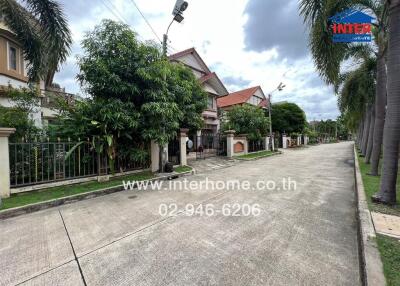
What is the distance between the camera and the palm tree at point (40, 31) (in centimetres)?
662

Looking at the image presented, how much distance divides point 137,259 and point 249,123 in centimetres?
1639

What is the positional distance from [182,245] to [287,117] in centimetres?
3071

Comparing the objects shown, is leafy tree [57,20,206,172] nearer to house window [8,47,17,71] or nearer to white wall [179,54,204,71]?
house window [8,47,17,71]

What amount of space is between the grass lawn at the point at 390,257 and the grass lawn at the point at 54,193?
6.83 meters

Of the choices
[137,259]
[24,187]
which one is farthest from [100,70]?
[137,259]

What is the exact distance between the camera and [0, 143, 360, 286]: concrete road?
2.50 metres

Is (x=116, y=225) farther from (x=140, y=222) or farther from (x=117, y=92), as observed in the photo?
(x=117, y=92)

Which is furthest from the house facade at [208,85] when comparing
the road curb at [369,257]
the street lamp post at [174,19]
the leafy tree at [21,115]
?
the road curb at [369,257]

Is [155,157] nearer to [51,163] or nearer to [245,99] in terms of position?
[51,163]

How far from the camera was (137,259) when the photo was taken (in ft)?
9.35

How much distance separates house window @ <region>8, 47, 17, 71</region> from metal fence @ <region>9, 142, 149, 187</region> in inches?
295

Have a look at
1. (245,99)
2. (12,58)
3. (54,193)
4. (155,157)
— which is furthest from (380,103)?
(245,99)

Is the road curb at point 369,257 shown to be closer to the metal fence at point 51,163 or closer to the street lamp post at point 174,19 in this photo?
the street lamp post at point 174,19

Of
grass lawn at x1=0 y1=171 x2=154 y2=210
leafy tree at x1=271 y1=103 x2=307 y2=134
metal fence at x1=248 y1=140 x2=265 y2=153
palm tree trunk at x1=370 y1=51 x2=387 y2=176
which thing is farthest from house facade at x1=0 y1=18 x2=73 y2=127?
leafy tree at x1=271 y1=103 x2=307 y2=134
